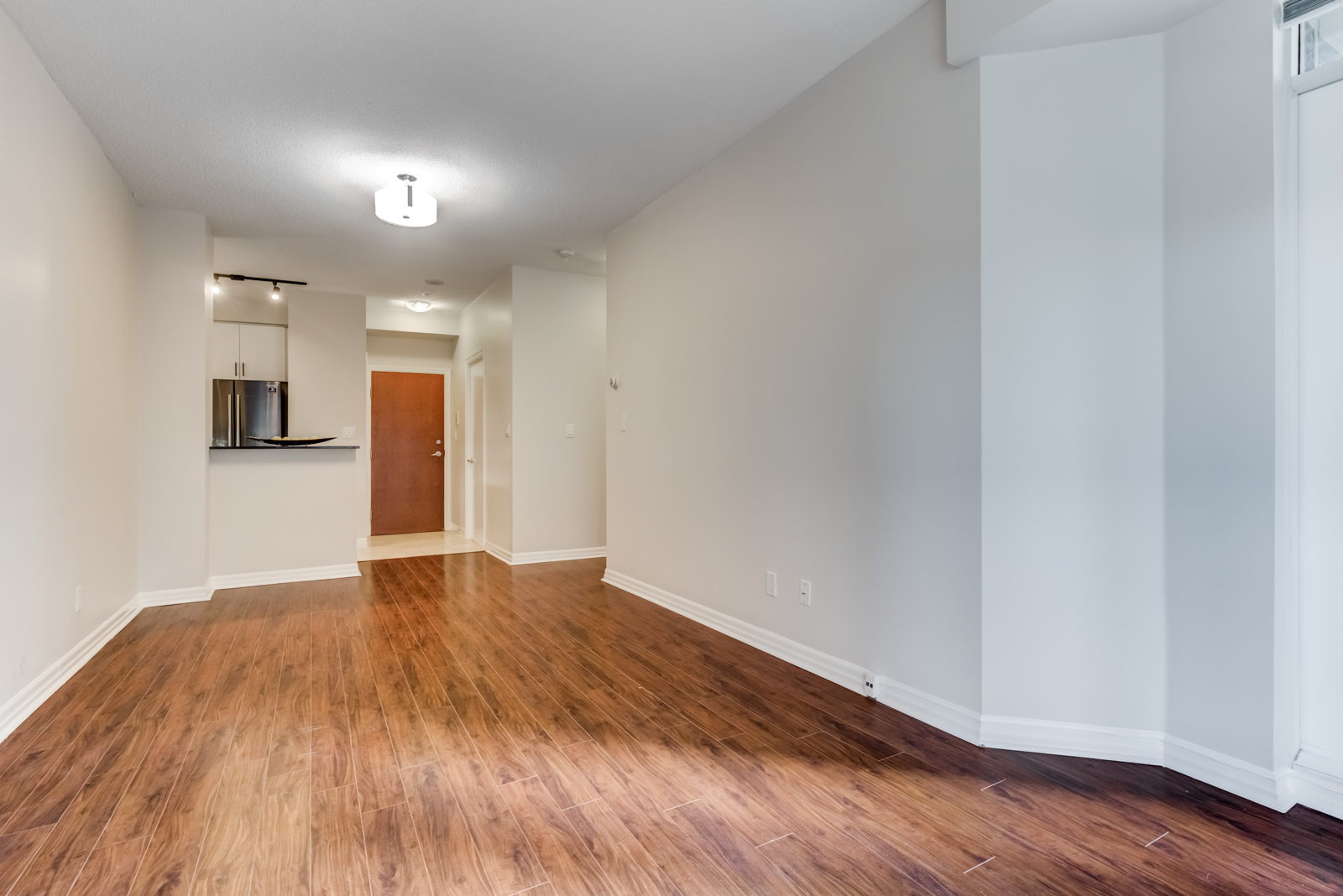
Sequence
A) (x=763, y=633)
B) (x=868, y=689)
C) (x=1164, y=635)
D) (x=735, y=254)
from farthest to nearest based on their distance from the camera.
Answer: (x=735, y=254) < (x=763, y=633) < (x=868, y=689) < (x=1164, y=635)

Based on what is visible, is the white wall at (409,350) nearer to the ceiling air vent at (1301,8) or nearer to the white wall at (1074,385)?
the white wall at (1074,385)

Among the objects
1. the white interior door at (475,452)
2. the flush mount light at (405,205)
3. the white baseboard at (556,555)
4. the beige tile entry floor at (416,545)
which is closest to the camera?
the flush mount light at (405,205)

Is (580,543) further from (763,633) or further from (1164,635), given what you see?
(1164,635)

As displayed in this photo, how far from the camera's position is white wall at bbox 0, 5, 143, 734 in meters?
2.34

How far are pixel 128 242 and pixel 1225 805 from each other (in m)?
5.55

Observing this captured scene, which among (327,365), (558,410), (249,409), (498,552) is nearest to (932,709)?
(558,410)

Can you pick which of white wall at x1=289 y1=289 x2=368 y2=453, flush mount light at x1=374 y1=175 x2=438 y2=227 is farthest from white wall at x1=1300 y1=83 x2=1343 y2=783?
white wall at x1=289 y1=289 x2=368 y2=453

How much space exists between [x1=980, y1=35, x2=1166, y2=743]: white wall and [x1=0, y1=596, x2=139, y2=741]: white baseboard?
10.9 feet

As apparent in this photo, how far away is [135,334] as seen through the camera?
4055mm

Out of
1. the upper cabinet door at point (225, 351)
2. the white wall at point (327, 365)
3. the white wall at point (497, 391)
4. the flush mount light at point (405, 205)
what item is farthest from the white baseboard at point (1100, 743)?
the upper cabinet door at point (225, 351)

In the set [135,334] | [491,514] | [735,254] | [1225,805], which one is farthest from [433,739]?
[491,514]

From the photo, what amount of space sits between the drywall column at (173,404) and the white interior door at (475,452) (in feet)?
8.07

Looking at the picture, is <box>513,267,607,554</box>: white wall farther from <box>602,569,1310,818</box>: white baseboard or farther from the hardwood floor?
<box>602,569,1310,818</box>: white baseboard

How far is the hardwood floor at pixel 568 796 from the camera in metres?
1.53
